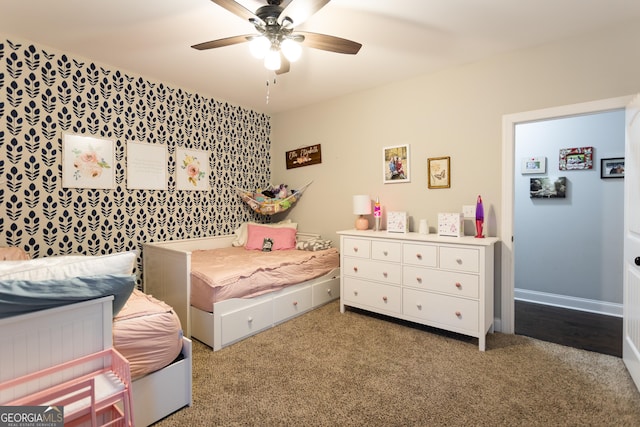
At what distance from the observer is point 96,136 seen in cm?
291

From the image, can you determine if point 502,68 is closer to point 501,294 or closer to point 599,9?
point 599,9

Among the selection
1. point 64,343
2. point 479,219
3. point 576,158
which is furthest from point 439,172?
point 64,343

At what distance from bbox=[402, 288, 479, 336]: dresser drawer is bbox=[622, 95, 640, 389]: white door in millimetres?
880

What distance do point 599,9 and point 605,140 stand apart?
64.1 inches

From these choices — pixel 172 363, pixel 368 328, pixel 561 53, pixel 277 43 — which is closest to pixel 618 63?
pixel 561 53

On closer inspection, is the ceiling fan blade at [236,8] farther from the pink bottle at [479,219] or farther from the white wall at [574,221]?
the white wall at [574,221]

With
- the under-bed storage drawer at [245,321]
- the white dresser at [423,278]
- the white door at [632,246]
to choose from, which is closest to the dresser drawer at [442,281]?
the white dresser at [423,278]

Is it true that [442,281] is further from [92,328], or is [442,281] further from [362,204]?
[92,328]

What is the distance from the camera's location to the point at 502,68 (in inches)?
106

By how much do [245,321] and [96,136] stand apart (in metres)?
2.19

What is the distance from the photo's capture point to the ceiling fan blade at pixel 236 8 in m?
1.56

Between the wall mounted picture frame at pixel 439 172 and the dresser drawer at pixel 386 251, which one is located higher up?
A: the wall mounted picture frame at pixel 439 172

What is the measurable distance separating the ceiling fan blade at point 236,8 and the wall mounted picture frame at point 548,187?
11.1 feet

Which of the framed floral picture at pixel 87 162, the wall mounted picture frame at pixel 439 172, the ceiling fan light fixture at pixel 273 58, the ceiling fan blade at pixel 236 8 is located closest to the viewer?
the ceiling fan blade at pixel 236 8
